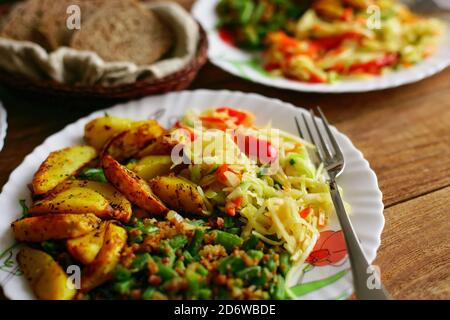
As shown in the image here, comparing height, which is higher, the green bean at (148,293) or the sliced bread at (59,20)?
the sliced bread at (59,20)

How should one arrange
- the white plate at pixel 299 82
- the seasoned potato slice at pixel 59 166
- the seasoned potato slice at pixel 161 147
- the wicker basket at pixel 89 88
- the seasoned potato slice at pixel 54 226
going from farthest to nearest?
the white plate at pixel 299 82, the wicker basket at pixel 89 88, the seasoned potato slice at pixel 161 147, the seasoned potato slice at pixel 59 166, the seasoned potato slice at pixel 54 226

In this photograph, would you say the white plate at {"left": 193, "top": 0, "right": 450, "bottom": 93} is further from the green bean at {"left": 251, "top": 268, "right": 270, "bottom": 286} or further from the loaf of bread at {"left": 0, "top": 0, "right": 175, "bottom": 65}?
the green bean at {"left": 251, "top": 268, "right": 270, "bottom": 286}

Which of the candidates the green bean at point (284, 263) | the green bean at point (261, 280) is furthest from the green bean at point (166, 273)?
the green bean at point (284, 263)

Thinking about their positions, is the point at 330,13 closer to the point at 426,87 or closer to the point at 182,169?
the point at 426,87

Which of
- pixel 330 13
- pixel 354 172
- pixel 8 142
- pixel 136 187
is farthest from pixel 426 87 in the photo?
pixel 8 142

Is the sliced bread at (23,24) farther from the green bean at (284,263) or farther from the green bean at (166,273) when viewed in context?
the green bean at (284,263)

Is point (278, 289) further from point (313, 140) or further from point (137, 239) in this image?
point (313, 140)

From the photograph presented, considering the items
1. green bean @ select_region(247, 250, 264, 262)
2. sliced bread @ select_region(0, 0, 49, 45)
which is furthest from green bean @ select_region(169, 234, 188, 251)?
sliced bread @ select_region(0, 0, 49, 45)
